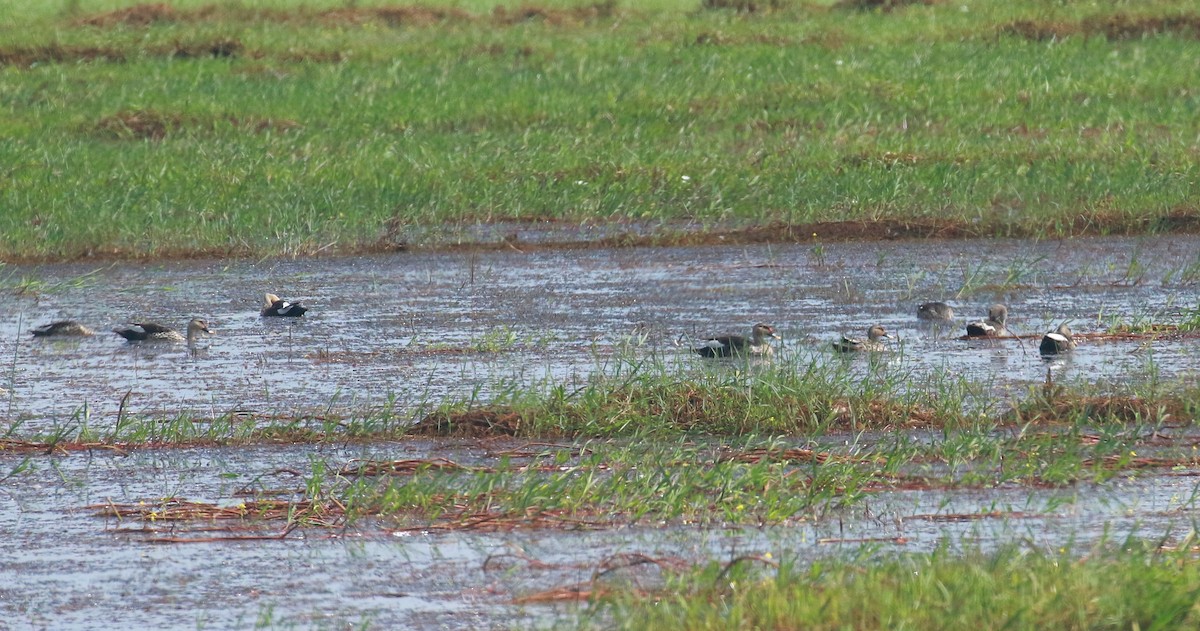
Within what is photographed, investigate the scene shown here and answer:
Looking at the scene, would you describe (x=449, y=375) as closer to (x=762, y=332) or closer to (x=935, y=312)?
(x=762, y=332)

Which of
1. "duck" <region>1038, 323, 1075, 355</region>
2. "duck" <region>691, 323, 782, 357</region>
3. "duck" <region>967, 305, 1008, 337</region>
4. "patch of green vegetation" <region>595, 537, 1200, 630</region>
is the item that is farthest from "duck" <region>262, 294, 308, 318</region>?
"patch of green vegetation" <region>595, 537, 1200, 630</region>

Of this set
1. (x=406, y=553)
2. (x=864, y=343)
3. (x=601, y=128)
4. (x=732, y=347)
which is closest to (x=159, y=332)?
(x=732, y=347)

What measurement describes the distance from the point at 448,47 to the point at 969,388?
58.6ft

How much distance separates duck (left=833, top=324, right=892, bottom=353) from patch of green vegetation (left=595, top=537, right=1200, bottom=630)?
4.78m

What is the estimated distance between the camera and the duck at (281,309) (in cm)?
1280

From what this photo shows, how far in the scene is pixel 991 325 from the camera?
456 inches

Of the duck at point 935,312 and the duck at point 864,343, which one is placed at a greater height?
the duck at point 864,343

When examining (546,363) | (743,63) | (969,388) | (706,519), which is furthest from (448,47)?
(706,519)

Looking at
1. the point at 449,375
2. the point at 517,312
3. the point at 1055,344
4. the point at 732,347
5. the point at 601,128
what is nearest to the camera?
the point at 732,347

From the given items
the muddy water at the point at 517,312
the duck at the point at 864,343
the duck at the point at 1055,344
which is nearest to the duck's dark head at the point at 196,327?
the muddy water at the point at 517,312

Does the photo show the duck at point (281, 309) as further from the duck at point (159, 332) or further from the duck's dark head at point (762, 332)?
the duck's dark head at point (762, 332)

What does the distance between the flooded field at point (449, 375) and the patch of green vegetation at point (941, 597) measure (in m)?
0.32

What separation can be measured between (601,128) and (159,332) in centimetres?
887

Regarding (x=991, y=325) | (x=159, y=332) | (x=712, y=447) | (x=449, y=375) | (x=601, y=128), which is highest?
(x=712, y=447)
